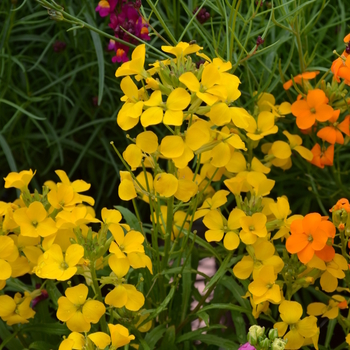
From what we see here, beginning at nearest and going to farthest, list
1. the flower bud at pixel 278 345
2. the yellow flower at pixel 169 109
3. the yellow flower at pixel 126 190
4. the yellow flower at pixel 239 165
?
the flower bud at pixel 278 345
the yellow flower at pixel 169 109
the yellow flower at pixel 126 190
the yellow flower at pixel 239 165

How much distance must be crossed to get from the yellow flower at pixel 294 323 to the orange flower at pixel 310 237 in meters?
0.06

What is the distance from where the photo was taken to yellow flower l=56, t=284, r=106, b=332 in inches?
29.5

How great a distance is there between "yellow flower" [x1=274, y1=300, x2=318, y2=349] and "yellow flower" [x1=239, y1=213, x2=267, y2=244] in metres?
0.10

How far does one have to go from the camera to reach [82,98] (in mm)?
1391

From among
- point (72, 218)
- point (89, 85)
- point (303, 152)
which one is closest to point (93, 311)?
point (72, 218)

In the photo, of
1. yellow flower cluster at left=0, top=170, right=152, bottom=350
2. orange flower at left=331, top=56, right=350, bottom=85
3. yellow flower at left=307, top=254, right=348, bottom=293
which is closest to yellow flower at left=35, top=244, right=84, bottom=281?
yellow flower cluster at left=0, top=170, right=152, bottom=350

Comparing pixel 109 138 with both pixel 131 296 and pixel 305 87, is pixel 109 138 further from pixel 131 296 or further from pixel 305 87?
pixel 131 296

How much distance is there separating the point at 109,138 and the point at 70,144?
0.36 feet

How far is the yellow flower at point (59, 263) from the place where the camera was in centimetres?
73

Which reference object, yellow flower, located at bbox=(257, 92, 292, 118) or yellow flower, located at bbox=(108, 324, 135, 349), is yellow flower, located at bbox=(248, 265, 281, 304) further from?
yellow flower, located at bbox=(257, 92, 292, 118)

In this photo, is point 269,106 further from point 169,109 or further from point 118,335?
point 118,335

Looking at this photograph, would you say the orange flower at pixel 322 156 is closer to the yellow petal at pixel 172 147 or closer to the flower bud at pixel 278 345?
the yellow petal at pixel 172 147

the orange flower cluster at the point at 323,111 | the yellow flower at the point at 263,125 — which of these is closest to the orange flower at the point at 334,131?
the orange flower cluster at the point at 323,111

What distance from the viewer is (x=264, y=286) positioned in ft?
2.68
